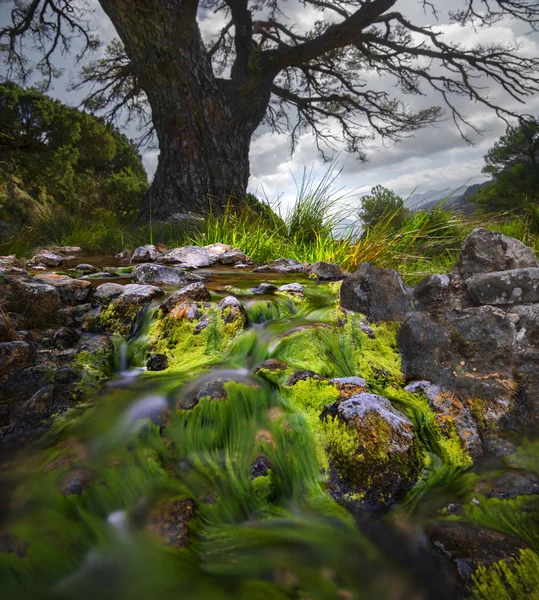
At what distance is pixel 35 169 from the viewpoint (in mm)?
6746

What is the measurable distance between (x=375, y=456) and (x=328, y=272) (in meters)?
2.29

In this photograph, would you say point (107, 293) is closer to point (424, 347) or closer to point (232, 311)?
point (232, 311)

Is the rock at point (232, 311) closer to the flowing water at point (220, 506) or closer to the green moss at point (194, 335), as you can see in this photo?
the green moss at point (194, 335)

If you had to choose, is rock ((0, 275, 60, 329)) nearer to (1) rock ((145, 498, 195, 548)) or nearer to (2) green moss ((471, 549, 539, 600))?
(1) rock ((145, 498, 195, 548))

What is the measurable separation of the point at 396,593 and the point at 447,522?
0.92ft

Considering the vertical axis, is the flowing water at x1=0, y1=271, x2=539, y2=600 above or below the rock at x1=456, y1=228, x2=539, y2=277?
below

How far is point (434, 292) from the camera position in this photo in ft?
6.79

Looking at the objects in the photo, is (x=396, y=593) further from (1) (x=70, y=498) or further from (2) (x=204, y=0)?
(2) (x=204, y=0)

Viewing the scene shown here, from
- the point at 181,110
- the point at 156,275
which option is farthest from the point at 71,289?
the point at 181,110

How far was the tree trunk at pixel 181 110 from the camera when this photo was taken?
21.4 ft

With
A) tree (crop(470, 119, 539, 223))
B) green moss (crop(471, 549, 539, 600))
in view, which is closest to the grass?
green moss (crop(471, 549, 539, 600))

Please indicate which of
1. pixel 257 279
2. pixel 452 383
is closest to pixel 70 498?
pixel 452 383

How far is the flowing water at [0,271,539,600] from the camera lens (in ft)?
3.08

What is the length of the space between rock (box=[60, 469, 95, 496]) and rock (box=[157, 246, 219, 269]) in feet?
10.5
